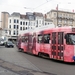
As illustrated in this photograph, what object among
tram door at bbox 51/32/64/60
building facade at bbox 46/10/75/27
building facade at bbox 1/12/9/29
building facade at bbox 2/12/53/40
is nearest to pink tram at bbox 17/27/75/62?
tram door at bbox 51/32/64/60

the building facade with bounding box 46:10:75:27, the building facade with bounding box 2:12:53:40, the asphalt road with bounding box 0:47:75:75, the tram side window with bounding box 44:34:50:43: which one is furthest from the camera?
the building facade with bounding box 46:10:75:27

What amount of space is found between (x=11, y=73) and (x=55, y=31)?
636 centimetres

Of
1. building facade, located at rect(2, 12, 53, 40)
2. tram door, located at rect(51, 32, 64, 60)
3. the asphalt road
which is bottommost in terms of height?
the asphalt road

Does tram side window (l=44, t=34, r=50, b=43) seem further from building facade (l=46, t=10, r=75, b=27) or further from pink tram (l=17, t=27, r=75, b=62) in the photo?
building facade (l=46, t=10, r=75, b=27)

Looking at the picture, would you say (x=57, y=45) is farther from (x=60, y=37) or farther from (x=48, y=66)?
(x=48, y=66)

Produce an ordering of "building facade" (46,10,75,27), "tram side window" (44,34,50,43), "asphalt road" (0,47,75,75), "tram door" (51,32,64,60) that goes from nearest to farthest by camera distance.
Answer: "asphalt road" (0,47,75,75)
"tram door" (51,32,64,60)
"tram side window" (44,34,50,43)
"building facade" (46,10,75,27)

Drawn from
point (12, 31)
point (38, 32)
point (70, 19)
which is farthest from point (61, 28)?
point (70, 19)

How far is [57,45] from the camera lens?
50.9ft

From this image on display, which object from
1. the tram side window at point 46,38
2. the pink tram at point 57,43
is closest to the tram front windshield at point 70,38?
the pink tram at point 57,43

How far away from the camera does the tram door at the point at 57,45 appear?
49.5ft

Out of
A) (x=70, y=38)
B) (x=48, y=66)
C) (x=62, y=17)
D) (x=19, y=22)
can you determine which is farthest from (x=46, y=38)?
(x=62, y=17)

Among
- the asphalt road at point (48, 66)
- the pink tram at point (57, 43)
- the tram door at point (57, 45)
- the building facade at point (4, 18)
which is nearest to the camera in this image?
the asphalt road at point (48, 66)

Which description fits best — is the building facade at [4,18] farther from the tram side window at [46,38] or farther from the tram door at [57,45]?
the tram door at [57,45]

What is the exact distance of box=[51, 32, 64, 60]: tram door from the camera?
15099mm
